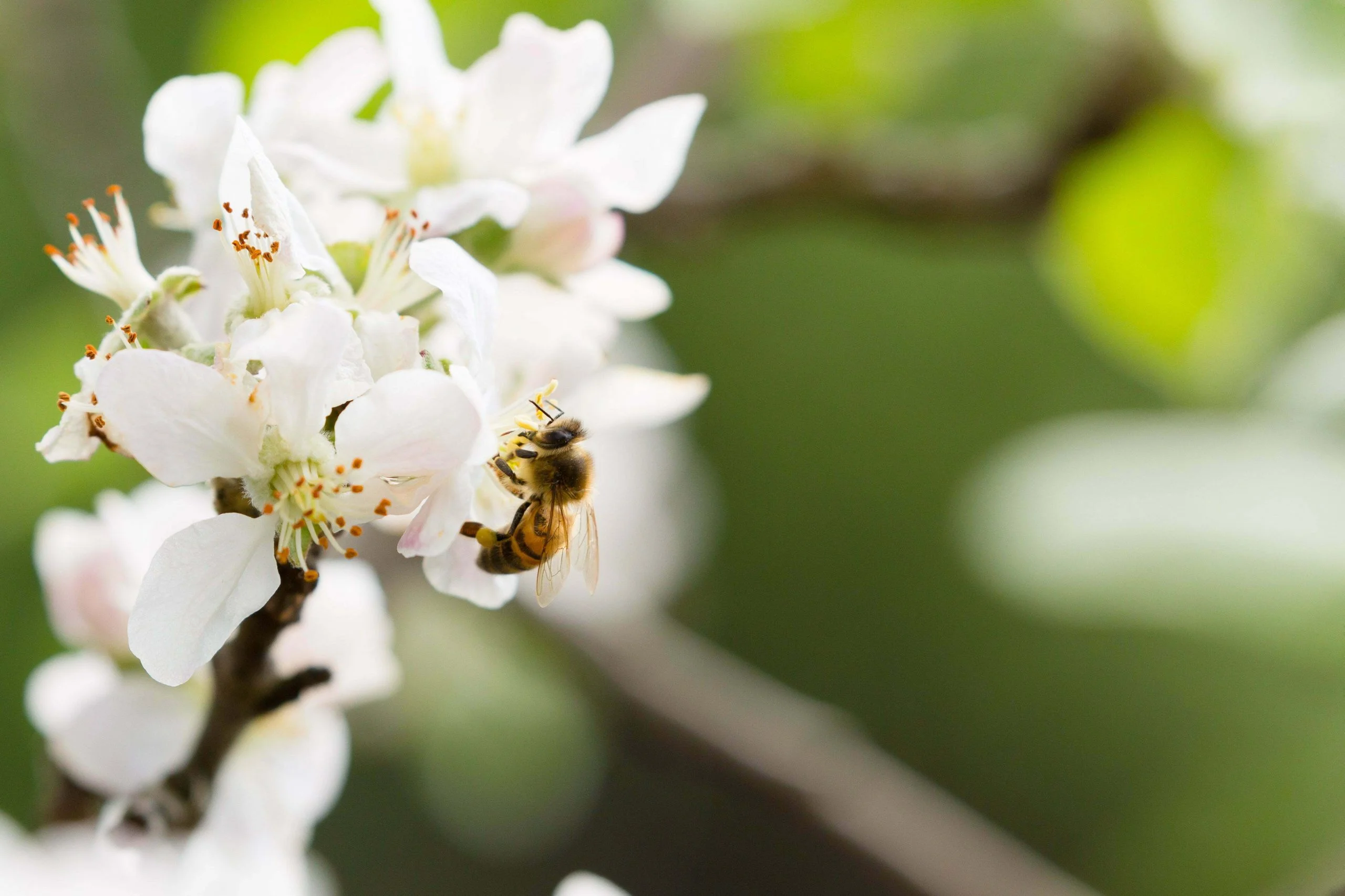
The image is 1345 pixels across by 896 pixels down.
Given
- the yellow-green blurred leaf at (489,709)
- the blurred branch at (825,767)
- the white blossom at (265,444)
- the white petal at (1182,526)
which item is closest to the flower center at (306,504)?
the white blossom at (265,444)

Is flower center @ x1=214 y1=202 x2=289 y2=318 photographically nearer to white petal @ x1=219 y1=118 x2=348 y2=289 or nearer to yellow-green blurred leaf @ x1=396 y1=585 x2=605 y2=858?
white petal @ x1=219 y1=118 x2=348 y2=289

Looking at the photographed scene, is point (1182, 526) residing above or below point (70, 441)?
below

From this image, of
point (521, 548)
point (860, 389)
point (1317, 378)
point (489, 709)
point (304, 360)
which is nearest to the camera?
point (304, 360)

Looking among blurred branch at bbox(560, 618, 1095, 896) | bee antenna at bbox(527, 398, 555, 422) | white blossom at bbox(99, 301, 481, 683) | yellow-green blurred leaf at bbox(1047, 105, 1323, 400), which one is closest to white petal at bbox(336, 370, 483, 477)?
white blossom at bbox(99, 301, 481, 683)

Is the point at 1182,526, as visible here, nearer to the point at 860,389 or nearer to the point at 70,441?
the point at 70,441

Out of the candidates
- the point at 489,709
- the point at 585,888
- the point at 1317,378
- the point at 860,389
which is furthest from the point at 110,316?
the point at 860,389
